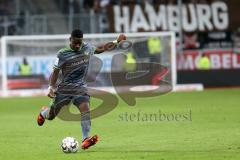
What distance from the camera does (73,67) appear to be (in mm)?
13875

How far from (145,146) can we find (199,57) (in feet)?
75.8

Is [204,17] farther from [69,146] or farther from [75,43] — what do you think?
[69,146]

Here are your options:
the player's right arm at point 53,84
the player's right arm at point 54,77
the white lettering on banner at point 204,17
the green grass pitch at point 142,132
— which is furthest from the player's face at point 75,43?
the white lettering on banner at point 204,17

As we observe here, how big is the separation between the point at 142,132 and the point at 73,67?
3.75 metres

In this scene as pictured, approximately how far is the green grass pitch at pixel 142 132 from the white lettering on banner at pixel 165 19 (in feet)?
39.5

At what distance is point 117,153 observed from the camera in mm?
13141

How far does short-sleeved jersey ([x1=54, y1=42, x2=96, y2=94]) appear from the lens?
13789 millimetres

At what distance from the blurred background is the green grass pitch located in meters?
9.60

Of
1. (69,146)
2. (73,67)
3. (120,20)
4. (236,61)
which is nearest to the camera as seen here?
(69,146)

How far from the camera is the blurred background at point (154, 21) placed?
121 feet

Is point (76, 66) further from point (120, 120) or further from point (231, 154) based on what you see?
point (120, 120)

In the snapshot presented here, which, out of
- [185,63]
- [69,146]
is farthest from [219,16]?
[69,146]

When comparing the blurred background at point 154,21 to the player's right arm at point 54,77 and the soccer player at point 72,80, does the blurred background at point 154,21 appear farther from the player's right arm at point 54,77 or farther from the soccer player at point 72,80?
the player's right arm at point 54,77

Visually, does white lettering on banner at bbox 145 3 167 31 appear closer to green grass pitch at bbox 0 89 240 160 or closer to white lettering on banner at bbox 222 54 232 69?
white lettering on banner at bbox 222 54 232 69
